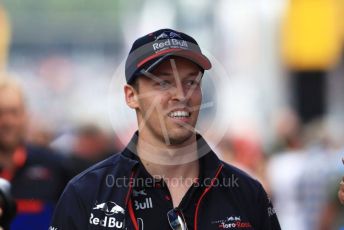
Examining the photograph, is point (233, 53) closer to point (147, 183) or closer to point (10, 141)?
point (10, 141)

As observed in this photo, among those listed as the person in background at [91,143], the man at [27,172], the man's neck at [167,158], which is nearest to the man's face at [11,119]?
the man at [27,172]

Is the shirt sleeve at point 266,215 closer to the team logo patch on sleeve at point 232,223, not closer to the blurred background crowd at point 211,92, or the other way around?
the team logo patch on sleeve at point 232,223

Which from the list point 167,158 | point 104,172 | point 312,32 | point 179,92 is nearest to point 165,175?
point 167,158

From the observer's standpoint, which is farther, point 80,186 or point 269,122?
point 269,122

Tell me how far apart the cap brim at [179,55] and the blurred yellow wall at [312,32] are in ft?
68.0

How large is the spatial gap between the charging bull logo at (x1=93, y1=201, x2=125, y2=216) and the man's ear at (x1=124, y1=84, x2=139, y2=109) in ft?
1.88

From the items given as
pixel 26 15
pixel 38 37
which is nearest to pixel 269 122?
pixel 38 37

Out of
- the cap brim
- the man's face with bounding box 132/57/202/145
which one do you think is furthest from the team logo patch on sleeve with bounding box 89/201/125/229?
the cap brim

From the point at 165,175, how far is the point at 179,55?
58 cm

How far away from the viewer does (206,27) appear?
26.4 m

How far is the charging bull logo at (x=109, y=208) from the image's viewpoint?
5008 millimetres

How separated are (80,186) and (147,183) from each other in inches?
12.7

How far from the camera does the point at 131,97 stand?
539 cm

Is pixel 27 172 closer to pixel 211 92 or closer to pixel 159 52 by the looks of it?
pixel 211 92
